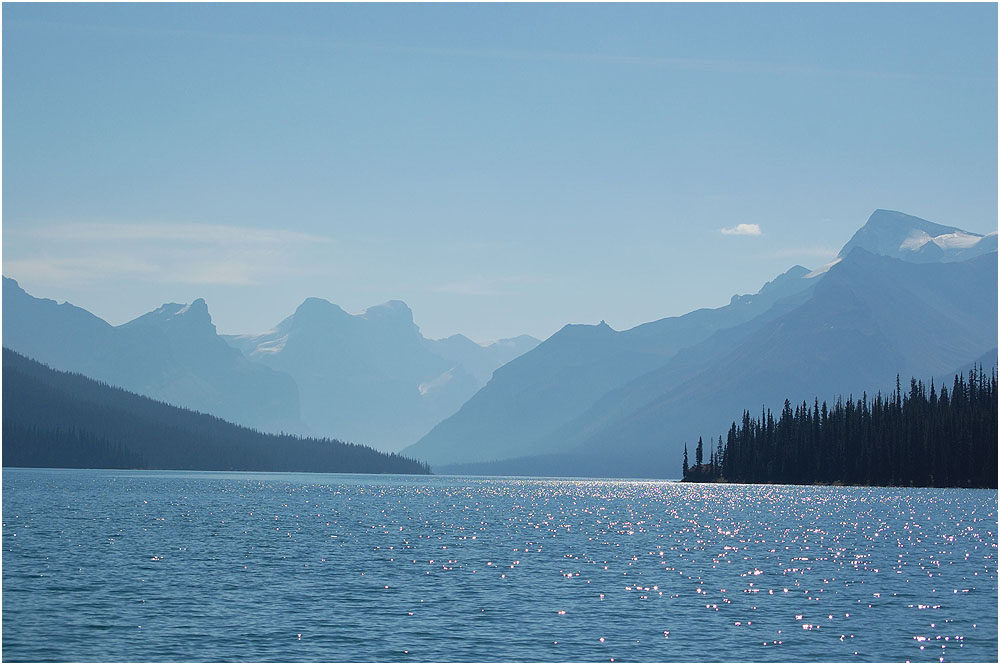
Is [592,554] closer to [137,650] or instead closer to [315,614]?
[315,614]

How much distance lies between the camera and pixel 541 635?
60062 millimetres

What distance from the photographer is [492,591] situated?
75188 mm

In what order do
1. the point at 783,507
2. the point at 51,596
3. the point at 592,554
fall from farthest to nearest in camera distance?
the point at 783,507
the point at 592,554
the point at 51,596

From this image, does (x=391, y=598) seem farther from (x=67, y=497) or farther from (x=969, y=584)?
(x=67, y=497)

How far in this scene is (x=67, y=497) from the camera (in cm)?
19112

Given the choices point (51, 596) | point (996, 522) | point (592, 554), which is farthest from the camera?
point (996, 522)

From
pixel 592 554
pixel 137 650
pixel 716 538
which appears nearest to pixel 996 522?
pixel 716 538

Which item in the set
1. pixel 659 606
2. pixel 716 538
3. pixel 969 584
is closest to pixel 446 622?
pixel 659 606

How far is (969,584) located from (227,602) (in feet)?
158

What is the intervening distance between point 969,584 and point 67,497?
151 m

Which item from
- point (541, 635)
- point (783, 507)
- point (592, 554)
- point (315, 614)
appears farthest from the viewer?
point (783, 507)

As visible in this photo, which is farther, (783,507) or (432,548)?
(783,507)

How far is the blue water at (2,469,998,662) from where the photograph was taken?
56844mm

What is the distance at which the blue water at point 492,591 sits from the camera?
186 ft
